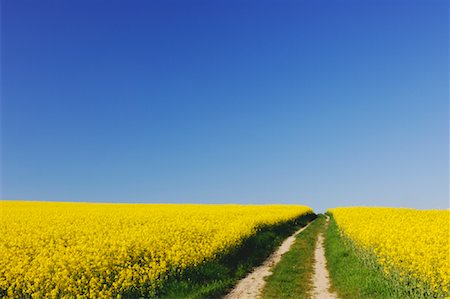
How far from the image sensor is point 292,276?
52.1 ft

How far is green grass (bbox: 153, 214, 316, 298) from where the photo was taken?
1284cm

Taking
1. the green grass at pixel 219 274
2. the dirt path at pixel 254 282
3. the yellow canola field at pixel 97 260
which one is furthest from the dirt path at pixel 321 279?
the yellow canola field at pixel 97 260

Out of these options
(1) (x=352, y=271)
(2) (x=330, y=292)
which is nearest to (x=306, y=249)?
(1) (x=352, y=271)

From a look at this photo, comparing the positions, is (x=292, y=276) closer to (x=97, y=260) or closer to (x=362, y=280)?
(x=362, y=280)

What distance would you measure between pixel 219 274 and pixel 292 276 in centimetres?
296

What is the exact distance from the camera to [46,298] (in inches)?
421

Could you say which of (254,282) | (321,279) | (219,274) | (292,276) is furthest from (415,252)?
(219,274)

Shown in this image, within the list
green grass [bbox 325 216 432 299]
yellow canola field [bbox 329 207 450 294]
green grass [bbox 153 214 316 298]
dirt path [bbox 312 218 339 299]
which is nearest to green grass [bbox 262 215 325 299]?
dirt path [bbox 312 218 339 299]

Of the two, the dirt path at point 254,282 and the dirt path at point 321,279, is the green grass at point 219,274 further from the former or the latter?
the dirt path at point 321,279

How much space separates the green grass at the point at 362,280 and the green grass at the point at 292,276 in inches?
39.8

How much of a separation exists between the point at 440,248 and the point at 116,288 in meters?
10.1

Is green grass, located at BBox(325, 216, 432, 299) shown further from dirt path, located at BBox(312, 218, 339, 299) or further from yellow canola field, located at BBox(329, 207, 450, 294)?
yellow canola field, located at BBox(329, 207, 450, 294)

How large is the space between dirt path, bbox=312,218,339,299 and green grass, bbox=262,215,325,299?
0.22m

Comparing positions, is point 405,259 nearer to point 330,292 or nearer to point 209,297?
point 330,292
